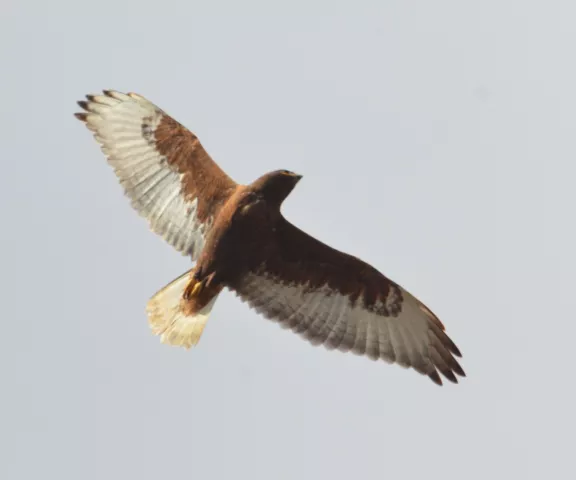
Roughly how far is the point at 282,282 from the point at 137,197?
6.41ft

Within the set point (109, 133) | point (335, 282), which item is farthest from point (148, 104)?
point (335, 282)

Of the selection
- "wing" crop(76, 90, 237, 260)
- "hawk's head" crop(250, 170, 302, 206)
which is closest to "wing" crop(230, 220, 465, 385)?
"wing" crop(76, 90, 237, 260)

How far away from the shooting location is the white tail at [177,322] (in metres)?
11.0

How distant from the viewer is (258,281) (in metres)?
11.1

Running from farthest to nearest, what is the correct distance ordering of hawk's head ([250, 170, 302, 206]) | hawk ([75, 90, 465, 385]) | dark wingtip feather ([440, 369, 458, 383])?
dark wingtip feather ([440, 369, 458, 383])
hawk ([75, 90, 465, 385])
hawk's head ([250, 170, 302, 206])

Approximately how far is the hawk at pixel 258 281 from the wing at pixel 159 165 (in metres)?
0.01

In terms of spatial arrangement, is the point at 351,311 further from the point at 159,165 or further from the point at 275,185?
the point at 159,165

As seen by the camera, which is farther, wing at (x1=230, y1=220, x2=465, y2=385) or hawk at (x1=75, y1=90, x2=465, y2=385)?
wing at (x1=230, y1=220, x2=465, y2=385)

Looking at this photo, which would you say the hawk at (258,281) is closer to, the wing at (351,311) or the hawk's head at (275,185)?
the wing at (351,311)

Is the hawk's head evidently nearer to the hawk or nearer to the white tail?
the hawk

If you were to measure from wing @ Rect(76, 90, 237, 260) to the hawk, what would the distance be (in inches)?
Answer: 0.5

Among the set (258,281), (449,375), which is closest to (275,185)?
(258,281)

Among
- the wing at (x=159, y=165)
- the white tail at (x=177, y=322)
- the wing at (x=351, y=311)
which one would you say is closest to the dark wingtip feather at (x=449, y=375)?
the wing at (x=351, y=311)

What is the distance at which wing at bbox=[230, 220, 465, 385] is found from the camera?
1102cm
